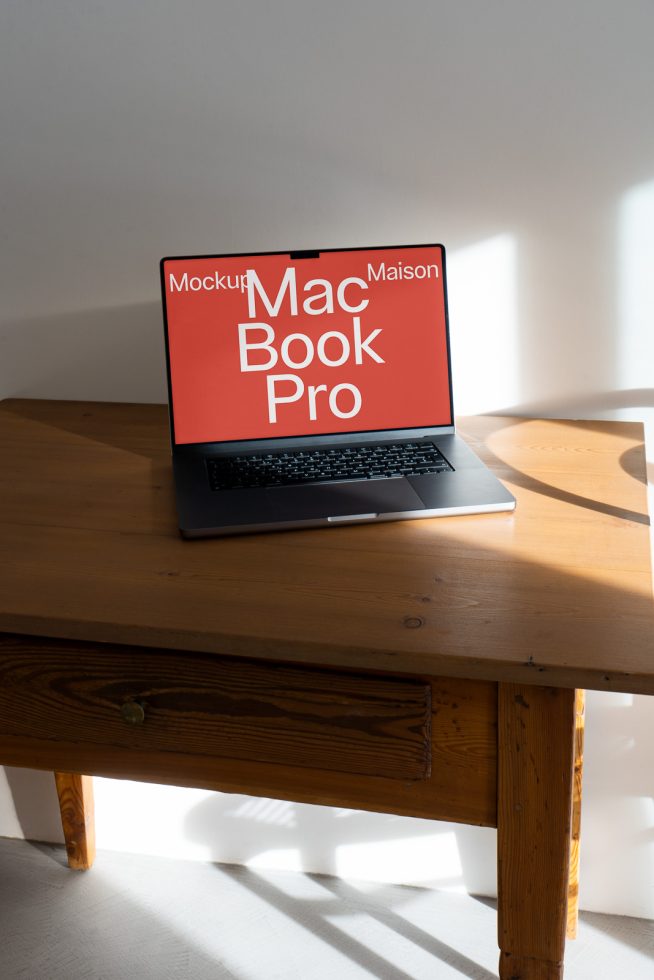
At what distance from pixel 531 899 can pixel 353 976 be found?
2.16ft

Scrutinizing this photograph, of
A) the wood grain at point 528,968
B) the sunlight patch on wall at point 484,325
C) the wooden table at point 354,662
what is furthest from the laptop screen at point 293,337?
the wood grain at point 528,968

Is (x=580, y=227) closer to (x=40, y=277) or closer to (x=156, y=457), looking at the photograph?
(x=156, y=457)

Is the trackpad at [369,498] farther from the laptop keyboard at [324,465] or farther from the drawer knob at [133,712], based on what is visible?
the drawer knob at [133,712]

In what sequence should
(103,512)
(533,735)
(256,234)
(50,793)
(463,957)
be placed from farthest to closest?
1. (50,793)
2. (463,957)
3. (256,234)
4. (103,512)
5. (533,735)

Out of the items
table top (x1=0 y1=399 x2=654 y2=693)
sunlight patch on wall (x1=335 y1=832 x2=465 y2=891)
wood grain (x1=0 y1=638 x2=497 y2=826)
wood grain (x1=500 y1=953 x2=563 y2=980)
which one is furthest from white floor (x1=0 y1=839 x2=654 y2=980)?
table top (x1=0 y1=399 x2=654 y2=693)

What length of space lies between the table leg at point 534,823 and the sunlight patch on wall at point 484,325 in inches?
24.4

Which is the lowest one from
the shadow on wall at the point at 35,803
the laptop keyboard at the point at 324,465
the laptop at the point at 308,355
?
the shadow on wall at the point at 35,803

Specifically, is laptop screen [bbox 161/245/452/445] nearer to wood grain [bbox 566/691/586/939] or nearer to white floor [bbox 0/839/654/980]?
wood grain [bbox 566/691/586/939]

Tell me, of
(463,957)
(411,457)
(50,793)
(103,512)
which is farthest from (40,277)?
(463,957)

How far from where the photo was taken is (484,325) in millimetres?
1380

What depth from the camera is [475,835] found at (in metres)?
1.61

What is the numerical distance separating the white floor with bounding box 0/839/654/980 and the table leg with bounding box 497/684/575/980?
1.95 feet

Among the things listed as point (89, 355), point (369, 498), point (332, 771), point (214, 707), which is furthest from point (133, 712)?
point (89, 355)

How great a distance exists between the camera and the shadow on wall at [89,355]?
1470 millimetres
